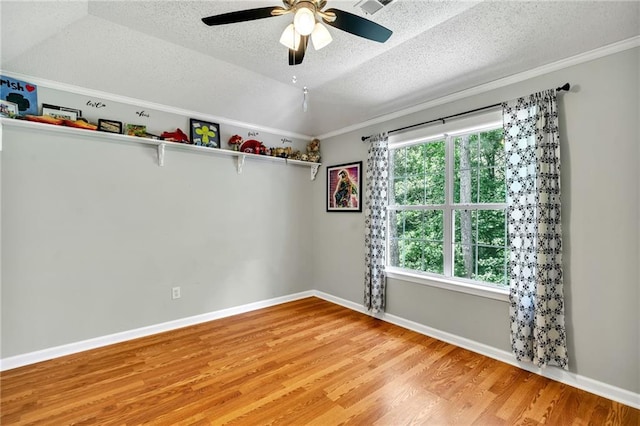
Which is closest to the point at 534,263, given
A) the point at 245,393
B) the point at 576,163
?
the point at 576,163

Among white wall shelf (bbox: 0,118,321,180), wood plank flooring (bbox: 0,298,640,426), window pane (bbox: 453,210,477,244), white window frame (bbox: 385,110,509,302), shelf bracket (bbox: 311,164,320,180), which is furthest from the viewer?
shelf bracket (bbox: 311,164,320,180)

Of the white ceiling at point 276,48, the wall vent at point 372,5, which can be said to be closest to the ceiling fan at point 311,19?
the wall vent at point 372,5

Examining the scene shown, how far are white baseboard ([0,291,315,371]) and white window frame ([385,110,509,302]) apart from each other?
1.93m

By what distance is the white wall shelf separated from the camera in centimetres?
241

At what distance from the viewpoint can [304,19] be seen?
1.43m

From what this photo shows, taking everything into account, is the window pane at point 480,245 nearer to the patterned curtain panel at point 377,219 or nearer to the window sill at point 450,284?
the window sill at point 450,284

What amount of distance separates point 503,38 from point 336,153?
2.37 m

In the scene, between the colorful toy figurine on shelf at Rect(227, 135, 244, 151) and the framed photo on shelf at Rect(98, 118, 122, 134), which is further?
the colorful toy figurine on shelf at Rect(227, 135, 244, 151)

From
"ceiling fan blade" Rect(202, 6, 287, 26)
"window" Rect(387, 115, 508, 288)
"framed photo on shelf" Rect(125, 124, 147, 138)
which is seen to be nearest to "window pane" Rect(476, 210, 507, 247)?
"window" Rect(387, 115, 508, 288)

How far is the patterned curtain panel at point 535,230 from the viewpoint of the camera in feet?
7.25

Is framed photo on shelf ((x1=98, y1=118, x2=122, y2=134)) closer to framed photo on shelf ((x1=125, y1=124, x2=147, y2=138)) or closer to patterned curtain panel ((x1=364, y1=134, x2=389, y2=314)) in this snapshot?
framed photo on shelf ((x1=125, y1=124, x2=147, y2=138))

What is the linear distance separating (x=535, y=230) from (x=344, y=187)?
7.48 ft

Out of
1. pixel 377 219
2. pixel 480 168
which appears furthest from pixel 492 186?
pixel 377 219

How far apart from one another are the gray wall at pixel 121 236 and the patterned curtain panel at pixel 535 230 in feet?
9.25
